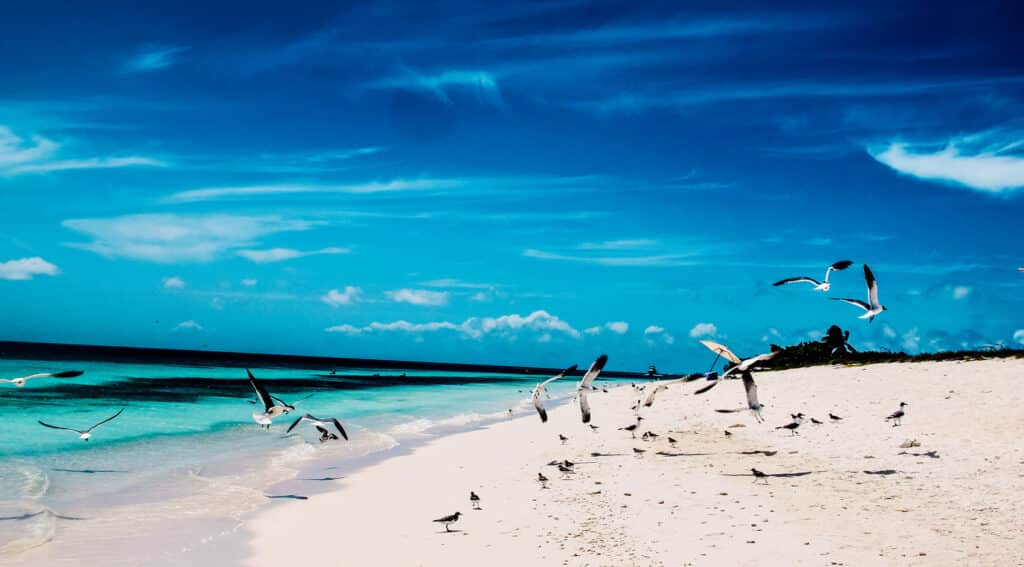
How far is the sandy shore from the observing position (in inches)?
329

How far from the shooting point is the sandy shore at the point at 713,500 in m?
8.36

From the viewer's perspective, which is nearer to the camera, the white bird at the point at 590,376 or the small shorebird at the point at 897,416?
the white bird at the point at 590,376

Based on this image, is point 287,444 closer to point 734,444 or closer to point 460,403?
point 734,444

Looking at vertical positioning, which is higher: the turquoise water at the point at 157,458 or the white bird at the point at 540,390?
the white bird at the point at 540,390

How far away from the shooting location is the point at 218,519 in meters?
11.4

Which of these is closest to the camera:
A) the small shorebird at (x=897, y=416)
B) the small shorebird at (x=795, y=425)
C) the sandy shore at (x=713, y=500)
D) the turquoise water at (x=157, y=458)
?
the sandy shore at (x=713, y=500)

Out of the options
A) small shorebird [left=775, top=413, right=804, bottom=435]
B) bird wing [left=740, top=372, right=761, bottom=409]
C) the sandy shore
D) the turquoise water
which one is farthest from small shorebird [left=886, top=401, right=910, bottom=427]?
the turquoise water

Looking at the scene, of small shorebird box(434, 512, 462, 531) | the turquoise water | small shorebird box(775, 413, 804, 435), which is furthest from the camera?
small shorebird box(775, 413, 804, 435)

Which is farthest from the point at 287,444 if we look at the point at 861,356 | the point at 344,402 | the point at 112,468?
the point at 861,356

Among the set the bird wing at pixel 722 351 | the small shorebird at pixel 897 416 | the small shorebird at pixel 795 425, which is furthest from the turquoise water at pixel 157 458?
the small shorebird at pixel 897 416

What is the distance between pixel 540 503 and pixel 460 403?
34.9 m

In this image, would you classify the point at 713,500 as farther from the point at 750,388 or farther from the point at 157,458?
the point at 157,458

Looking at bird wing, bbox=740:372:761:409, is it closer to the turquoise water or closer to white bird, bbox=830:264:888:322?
white bird, bbox=830:264:888:322

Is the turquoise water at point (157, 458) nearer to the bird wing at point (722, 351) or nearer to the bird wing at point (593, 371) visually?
the bird wing at point (593, 371)
